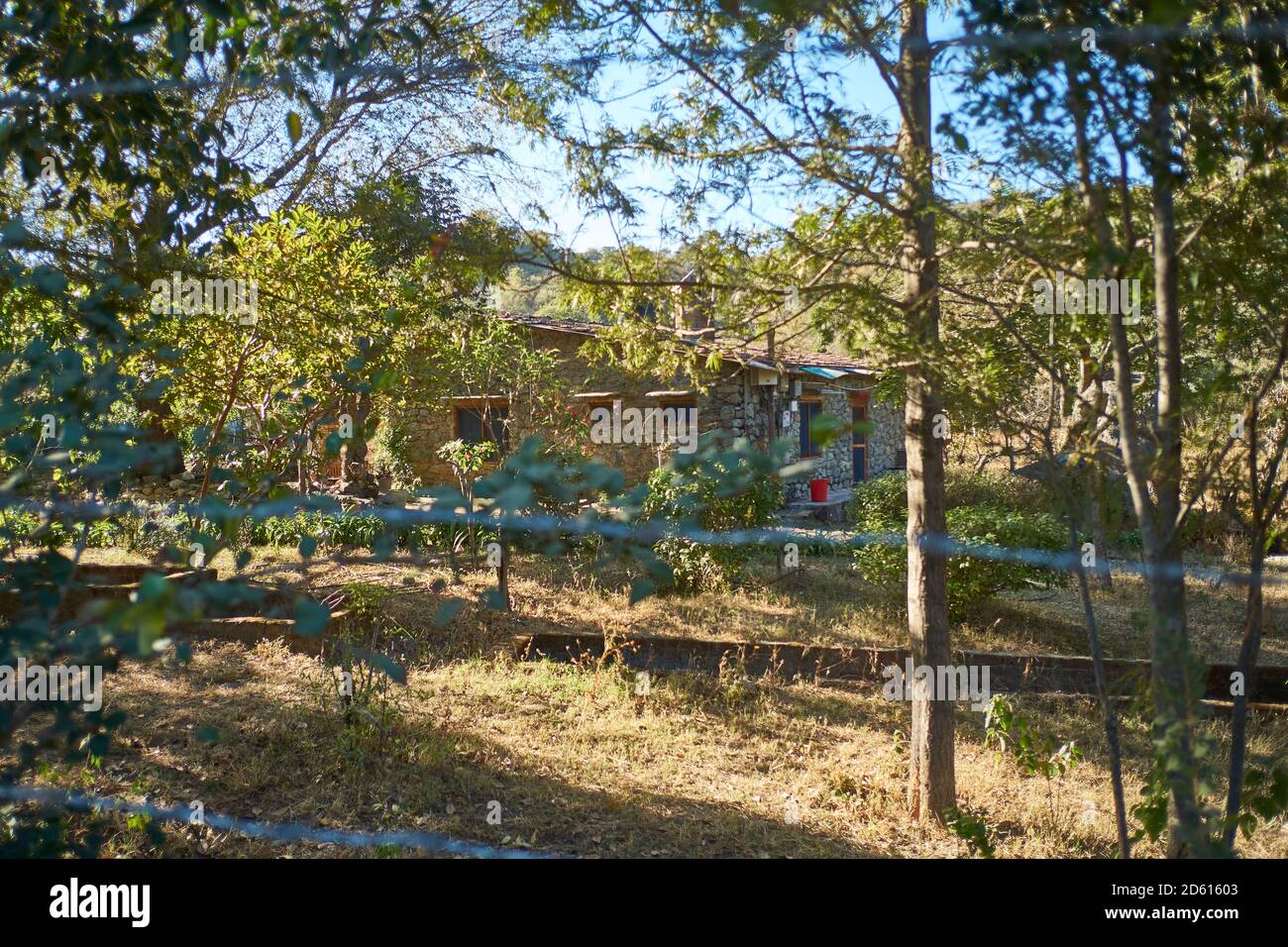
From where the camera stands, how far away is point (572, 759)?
18.0ft

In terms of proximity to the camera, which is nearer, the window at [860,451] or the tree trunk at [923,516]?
the tree trunk at [923,516]

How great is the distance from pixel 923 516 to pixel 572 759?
2.50 metres

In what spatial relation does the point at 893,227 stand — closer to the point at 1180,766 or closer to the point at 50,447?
the point at 1180,766

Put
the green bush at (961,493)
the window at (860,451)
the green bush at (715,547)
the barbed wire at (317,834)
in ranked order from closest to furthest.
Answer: the barbed wire at (317,834) → the green bush at (715,547) → the green bush at (961,493) → the window at (860,451)

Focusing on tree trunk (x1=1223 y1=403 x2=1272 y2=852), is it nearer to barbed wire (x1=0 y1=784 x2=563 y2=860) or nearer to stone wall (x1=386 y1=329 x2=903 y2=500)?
barbed wire (x1=0 y1=784 x2=563 y2=860)

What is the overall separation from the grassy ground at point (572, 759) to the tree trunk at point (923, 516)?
0.28 metres

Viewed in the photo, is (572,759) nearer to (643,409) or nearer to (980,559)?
(980,559)

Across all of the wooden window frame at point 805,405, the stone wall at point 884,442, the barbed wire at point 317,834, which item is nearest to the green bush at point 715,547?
the barbed wire at point 317,834

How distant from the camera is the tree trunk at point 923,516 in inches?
174

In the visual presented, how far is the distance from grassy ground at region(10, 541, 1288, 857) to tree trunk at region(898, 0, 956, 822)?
281 mm

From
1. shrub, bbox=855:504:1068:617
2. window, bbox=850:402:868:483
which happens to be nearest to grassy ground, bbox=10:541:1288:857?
shrub, bbox=855:504:1068:617

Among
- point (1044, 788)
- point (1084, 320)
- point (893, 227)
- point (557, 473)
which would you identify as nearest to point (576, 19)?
point (893, 227)

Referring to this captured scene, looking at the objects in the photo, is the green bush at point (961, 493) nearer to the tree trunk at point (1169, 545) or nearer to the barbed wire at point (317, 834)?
the barbed wire at point (317, 834)

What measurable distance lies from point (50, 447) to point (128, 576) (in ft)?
21.7
